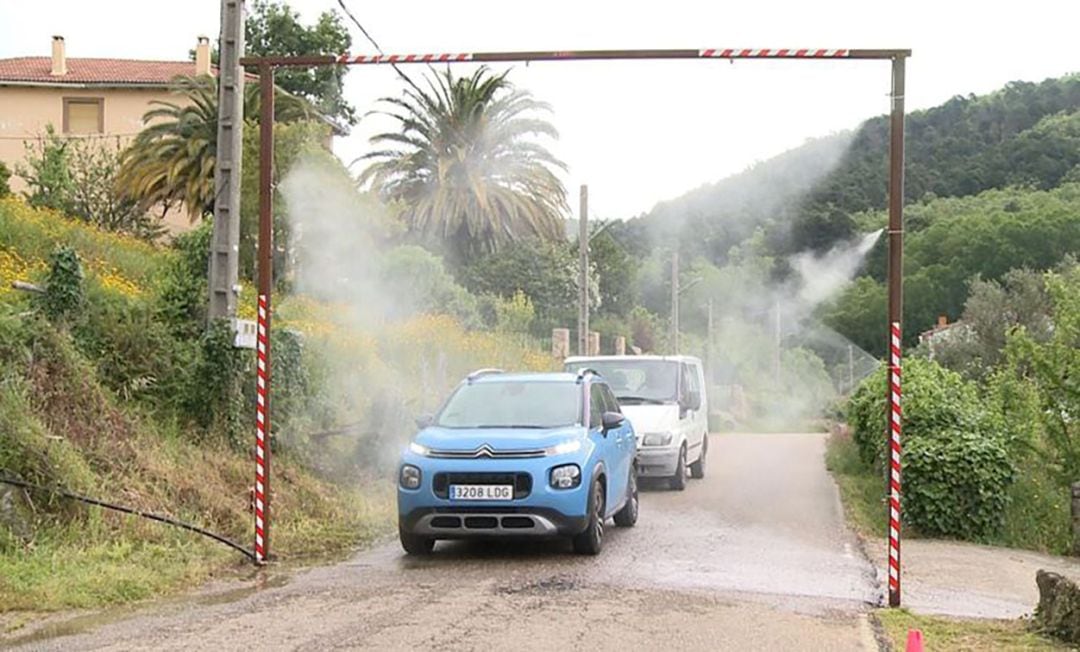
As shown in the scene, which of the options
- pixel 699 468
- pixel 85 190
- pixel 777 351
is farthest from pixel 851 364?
pixel 699 468

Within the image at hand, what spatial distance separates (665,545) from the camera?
13859 mm

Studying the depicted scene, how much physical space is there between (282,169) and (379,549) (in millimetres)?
17959

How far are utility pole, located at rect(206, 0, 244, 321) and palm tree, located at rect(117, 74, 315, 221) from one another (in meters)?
19.1

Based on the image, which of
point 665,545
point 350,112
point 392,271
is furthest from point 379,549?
point 350,112

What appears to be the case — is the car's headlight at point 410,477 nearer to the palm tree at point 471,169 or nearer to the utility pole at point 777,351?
the palm tree at point 471,169

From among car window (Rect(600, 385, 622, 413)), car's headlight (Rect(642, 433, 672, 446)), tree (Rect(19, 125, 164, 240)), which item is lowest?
car's headlight (Rect(642, 433, 672, 446))

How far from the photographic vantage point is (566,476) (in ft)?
40.2

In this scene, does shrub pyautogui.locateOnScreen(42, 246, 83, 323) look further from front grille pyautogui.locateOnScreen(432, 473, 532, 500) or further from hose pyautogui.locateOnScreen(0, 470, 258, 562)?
front grille pyautogui.locateOnScreen(432, 473, 532, 500)

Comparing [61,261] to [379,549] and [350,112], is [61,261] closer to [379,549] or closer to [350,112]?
[379,549]

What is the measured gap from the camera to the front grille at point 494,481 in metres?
12.1

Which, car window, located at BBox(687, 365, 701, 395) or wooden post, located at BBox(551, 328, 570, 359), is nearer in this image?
car window, located at BBox(687, 365, 701, 395)

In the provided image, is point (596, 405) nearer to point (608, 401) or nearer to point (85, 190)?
point (608, 401)

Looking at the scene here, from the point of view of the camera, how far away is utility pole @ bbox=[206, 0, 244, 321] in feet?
48.9

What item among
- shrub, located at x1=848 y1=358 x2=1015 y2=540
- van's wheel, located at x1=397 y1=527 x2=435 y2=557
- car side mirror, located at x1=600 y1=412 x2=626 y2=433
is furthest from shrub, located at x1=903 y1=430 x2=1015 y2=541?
van's wheel, located at x1=397 y1=527 x2=435 y2=557
